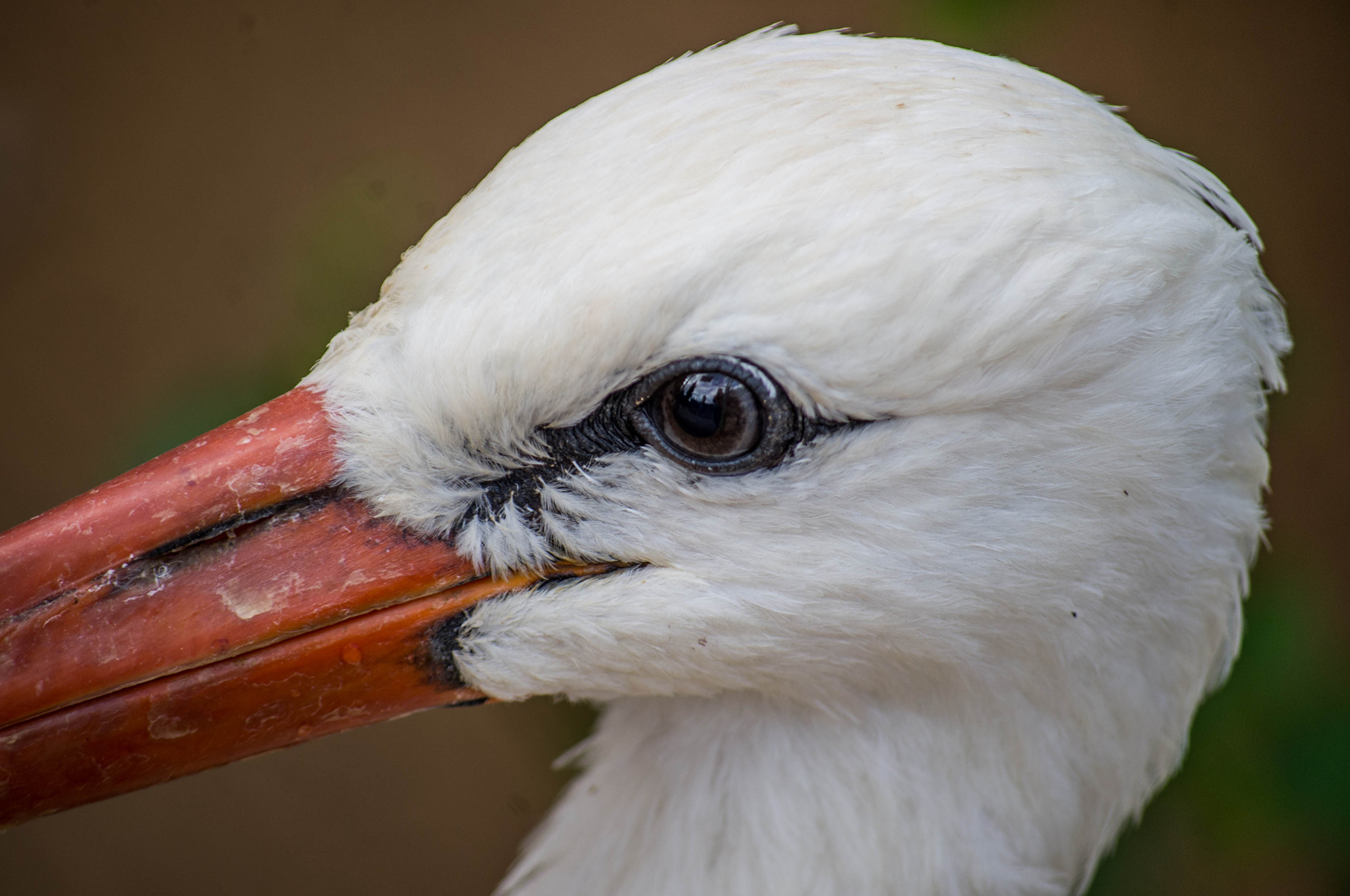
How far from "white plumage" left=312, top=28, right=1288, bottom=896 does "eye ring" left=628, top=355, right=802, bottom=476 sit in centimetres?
2

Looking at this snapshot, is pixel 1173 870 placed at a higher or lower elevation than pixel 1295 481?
lower

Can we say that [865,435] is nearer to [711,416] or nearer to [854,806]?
[711,416]

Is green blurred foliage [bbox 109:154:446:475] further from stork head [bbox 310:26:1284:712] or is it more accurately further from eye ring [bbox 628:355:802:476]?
eye ring [bbox 628:355:802:476]

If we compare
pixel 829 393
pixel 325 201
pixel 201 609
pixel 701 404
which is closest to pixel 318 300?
pixel 325 201

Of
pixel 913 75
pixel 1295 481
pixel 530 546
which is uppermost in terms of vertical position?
pixel 913 75

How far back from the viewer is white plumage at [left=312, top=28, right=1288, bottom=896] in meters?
1.17

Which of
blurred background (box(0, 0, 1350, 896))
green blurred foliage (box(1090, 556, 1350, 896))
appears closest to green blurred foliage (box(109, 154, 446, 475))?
blurred background (box(0, 0, 1350, 896))

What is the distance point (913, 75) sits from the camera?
1.34 metres

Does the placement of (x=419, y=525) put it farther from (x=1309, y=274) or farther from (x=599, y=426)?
(x=1309, y=274)

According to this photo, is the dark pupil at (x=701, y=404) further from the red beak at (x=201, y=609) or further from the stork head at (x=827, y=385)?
the red beak at (x=201, y=609)

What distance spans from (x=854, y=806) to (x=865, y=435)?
57 cm

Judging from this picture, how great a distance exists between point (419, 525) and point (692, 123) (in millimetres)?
602

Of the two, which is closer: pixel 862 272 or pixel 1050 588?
pixel 862 272

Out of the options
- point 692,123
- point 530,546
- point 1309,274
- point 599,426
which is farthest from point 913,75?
point 1309,274
